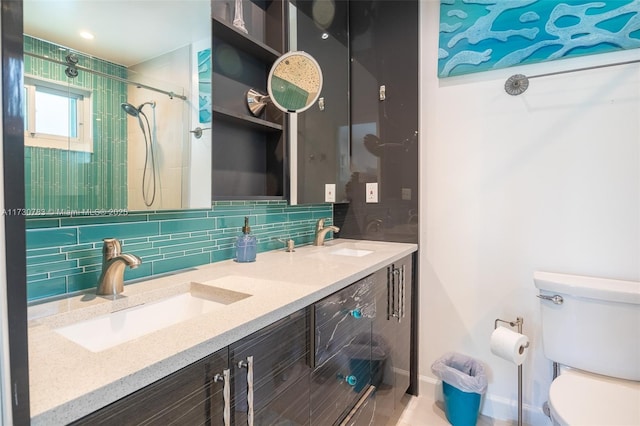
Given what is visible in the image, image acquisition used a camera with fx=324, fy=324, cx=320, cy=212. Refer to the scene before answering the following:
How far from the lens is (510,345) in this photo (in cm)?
146

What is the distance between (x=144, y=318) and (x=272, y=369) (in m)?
0.42

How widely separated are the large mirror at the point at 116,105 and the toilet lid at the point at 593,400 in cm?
148

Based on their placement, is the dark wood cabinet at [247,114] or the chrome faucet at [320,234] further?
the chrome faucet at [320,234]

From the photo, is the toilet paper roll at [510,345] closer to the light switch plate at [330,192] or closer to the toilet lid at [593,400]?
the toilet lid at [593,400]

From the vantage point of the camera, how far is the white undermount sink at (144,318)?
818 mm

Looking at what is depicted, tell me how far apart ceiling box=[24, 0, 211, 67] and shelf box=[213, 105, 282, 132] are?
267 millimetres

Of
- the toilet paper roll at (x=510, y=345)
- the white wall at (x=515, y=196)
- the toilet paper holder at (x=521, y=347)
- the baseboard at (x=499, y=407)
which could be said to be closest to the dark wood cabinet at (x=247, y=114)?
the white wall at (x=515, y=196)

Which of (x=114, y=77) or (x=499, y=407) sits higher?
(x=114, y=77)

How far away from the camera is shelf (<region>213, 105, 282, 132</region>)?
1.30 metres

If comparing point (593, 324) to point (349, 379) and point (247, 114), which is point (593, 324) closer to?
point (349, 379)

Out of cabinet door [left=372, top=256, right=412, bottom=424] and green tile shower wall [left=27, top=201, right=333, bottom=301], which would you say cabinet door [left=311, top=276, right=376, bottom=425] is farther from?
green tile shower wall [left=27, top=201, right=333, bottom=301]

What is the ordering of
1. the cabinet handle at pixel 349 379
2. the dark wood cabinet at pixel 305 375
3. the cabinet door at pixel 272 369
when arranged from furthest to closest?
the cabinet handle at pixel 349 379, the cabinet door at pixel 272 369, the dark wood cabinet at pixel 305 375

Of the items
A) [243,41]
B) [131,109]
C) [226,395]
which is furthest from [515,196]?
[131,109]

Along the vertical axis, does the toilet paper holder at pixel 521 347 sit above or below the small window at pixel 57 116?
below
